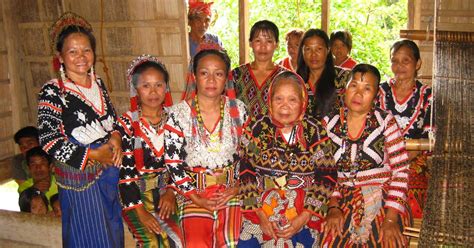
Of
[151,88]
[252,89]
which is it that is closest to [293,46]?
[252,89]

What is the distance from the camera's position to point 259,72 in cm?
367

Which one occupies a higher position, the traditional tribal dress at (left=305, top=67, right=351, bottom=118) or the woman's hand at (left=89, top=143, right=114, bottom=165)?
the traditional tribal dress at (left=305, top=67, right=351, bottom=118)

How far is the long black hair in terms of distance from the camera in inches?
138

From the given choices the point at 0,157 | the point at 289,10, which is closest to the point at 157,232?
the point at 0,157

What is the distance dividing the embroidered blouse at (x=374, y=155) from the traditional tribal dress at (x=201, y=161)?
601mm

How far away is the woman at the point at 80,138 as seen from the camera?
2.62m

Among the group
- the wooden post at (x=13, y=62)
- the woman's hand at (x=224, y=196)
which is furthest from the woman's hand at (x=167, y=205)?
the wooden post at (x=13, y=62)

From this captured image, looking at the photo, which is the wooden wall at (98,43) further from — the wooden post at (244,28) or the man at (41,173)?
the man at (41,173)

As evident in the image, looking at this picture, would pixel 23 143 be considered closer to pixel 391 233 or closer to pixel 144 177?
pixel 144 177

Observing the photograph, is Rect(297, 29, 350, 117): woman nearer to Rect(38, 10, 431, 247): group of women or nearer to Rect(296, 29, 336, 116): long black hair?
Rect(296, 29, 336, 116): long black hair

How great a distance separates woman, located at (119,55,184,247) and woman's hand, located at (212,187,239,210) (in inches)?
10.8

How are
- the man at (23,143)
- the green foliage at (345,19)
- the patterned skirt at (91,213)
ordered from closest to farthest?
the patterned skirt at (91,213), the man at (23,143), the green foliage at (345,19)

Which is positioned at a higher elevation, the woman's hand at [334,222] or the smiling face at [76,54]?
the smiling face at [76,54]

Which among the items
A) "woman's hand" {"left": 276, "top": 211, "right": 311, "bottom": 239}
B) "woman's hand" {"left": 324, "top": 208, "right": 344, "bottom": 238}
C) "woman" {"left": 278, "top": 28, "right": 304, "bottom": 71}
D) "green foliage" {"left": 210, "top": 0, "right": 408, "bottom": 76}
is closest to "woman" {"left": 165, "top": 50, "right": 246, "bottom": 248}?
"woman's hand" {"left": 276, "top": 211, "right": 311, "bottom": 239}
